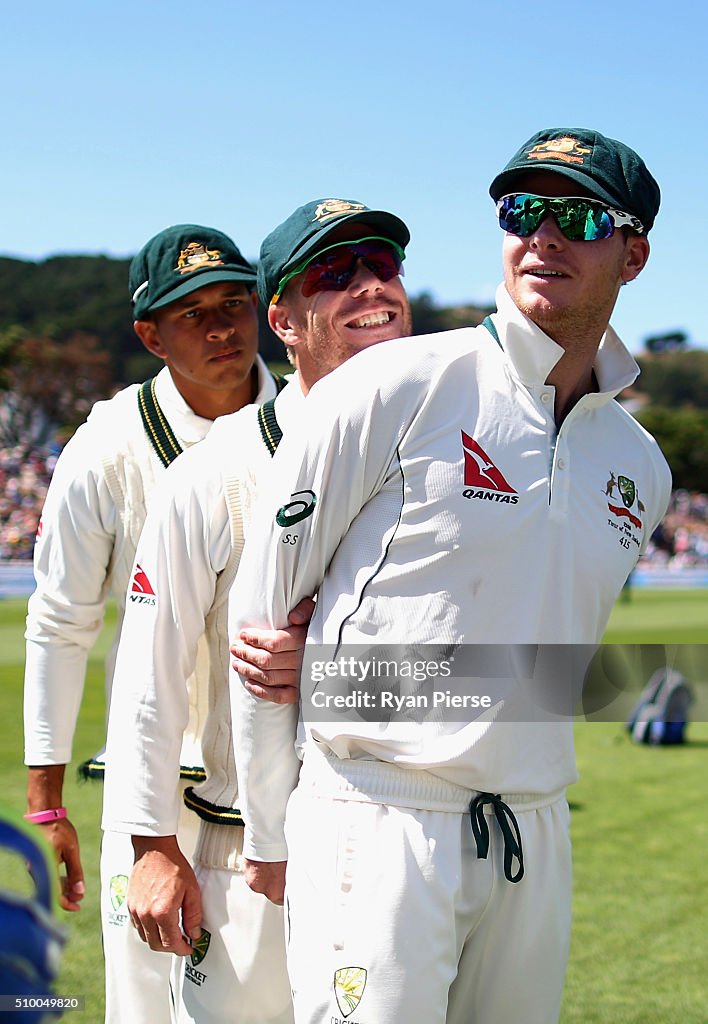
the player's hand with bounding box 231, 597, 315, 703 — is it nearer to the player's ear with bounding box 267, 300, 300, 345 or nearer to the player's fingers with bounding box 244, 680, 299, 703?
the player's fingers with bounding box 244, 680, 299, 703

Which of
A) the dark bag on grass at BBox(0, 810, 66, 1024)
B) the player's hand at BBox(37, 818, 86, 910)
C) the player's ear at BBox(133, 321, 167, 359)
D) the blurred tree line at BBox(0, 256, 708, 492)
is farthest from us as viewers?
the blurred tree line at BBox(0, 256, 708, 492)

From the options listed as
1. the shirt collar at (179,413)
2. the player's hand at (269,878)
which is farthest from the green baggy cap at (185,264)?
the player's hand at (269,878)

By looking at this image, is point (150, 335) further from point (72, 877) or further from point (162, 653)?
point (72, 877)

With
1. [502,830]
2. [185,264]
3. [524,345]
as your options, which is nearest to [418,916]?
[502,830]

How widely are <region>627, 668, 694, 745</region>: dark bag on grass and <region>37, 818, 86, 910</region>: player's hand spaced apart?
6.51m

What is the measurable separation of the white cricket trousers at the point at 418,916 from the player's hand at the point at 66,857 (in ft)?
3.90

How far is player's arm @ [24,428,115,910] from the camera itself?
10.1ft

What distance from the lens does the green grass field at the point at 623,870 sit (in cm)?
503

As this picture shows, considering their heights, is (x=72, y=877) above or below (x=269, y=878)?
below

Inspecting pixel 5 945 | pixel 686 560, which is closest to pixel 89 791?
pixel 5 945

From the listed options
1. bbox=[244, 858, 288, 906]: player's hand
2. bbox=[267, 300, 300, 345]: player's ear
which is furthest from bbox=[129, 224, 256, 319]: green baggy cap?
bbox=[244, 858, 288, 906]: player's hand

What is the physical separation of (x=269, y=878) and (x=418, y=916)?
40 cm

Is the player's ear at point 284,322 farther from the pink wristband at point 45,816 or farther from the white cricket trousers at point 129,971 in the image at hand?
the pink wristband at point 45,816

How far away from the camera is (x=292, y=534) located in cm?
221
